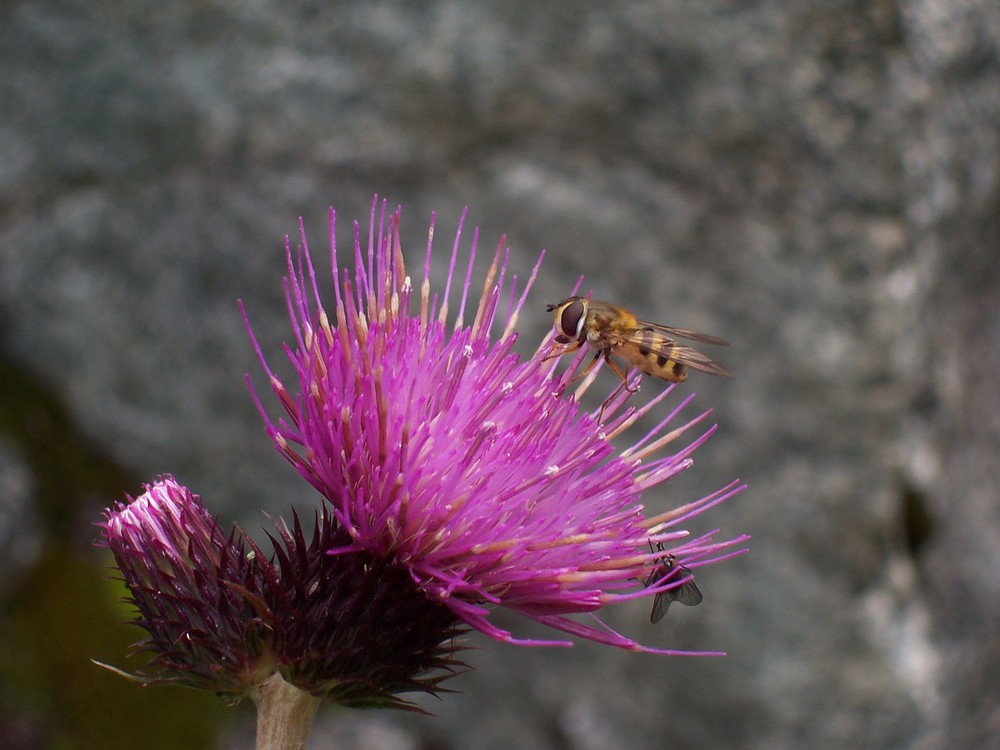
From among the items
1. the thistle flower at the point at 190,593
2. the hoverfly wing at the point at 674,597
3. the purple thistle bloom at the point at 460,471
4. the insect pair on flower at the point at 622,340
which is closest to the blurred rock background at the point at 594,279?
the insect pair on flower at the point at 622,340

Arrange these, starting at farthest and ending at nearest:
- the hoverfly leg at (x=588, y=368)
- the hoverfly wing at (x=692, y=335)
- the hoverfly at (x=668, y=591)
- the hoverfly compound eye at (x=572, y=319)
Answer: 1. the hoverfly wing at (x=692, y=335)
2. the hoverfly compound eye at (x=572, y=319)
3. the hoverfly leg at (x=588, y=368)
4. the hoverfly at (x=668, y=591)

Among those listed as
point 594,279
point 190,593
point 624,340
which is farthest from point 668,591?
point 594,279

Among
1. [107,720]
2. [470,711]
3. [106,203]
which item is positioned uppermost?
[106,203]

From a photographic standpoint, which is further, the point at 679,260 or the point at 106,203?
the point at 106,203

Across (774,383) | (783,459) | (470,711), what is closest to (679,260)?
(774,383)

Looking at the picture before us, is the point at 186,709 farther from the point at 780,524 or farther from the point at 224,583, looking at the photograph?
the point at 224,583

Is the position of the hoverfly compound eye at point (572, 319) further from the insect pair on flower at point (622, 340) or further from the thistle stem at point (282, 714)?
the thistle stem at point (282, 714)

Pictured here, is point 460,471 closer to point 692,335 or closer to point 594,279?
point 692,335

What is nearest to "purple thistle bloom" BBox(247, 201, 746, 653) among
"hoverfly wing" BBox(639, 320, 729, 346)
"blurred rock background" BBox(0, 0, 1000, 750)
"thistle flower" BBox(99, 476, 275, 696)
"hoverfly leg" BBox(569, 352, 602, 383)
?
"hoverfly leg" BBox(569, 352, 602, 383)
